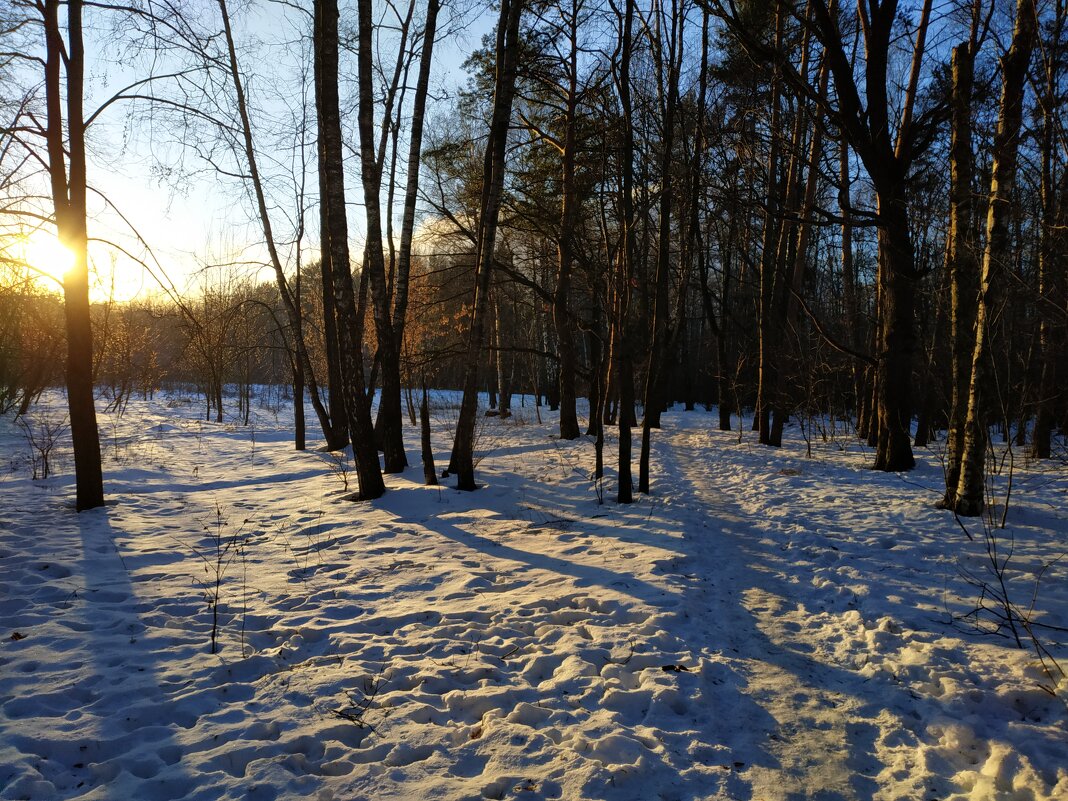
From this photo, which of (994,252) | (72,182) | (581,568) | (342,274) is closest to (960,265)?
(994,252)

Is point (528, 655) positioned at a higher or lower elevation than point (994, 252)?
lower

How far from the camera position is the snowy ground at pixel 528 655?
2.56 metres

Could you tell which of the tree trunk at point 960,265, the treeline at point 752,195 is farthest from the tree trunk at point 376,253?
the tree trunk at point 960,265

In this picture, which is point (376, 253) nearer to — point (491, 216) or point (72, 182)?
point (491, 216)

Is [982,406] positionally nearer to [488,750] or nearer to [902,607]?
[902,607]

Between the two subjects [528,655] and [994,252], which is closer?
[528,655]

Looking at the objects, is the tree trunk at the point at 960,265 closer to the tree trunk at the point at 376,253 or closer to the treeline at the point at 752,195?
the treeline at the point at 752,195

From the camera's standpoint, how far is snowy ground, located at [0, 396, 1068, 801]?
2.56 m

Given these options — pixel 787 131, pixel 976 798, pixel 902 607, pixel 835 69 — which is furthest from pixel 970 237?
pixel 787 131

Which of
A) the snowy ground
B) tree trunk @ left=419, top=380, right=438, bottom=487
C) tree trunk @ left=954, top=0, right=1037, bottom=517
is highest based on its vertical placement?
tree trunk @ left=954, top=0, right=1037, bottom=517

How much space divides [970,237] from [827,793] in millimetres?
6230

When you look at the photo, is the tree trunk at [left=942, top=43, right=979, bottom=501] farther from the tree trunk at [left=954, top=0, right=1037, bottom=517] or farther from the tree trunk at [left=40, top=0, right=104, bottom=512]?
the tree trunk at [left=40, top=0, right=104, bottom=512]

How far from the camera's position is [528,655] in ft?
12.1

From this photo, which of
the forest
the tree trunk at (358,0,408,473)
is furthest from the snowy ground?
the tree trunk at (358,0,408,473)
